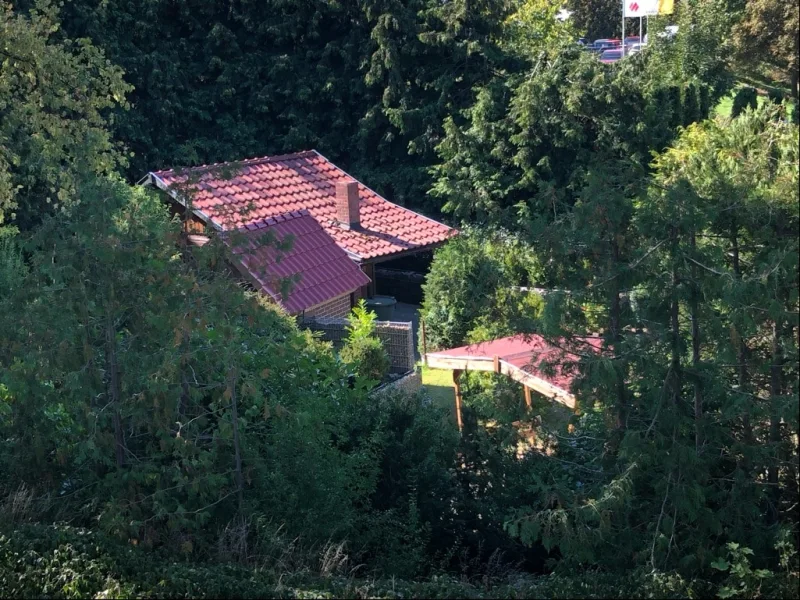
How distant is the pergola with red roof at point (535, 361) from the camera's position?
25.2 ft

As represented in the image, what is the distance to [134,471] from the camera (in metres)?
8.09

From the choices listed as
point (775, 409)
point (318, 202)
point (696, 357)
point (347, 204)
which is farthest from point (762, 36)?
point (775, 409)

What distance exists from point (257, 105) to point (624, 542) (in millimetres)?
22778

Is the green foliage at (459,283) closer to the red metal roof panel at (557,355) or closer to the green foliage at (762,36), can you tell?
the red metal roof panel at (557,355)

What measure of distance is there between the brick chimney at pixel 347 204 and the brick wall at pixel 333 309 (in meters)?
3.11

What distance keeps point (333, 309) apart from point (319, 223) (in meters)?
2.65

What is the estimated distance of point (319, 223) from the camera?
64.4ft

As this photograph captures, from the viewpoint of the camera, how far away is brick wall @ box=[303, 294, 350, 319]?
1688cm

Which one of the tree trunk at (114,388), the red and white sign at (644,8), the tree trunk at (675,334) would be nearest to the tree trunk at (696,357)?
the tree trunk at (675,334)

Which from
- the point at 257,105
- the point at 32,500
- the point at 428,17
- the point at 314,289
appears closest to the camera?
the point at 32,500

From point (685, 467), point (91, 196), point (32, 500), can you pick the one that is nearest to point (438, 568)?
point (685, 467)

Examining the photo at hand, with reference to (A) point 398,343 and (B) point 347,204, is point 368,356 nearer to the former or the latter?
(A) point 398,343

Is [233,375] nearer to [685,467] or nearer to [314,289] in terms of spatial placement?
[685,467]

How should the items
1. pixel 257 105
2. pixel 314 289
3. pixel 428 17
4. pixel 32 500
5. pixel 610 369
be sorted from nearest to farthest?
pixel 610 369
pixel 32 500
pixel 314 289
pixel 428 17
pixel 257 105
